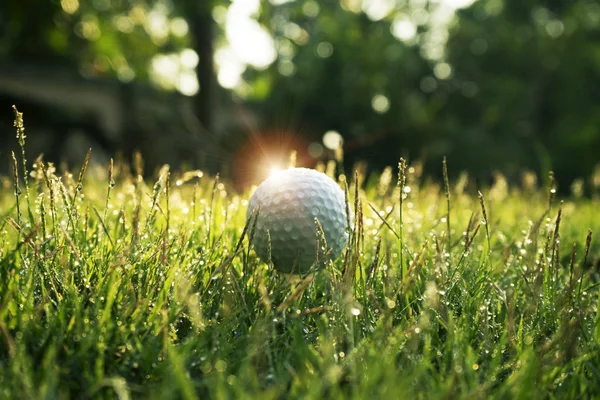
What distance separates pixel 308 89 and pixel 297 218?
492 inches

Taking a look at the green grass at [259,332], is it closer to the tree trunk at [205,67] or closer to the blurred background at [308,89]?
the blurred background at [308,89]

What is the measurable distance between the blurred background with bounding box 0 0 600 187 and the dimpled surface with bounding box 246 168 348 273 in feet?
13.5

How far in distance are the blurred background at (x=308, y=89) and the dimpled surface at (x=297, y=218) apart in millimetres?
4129

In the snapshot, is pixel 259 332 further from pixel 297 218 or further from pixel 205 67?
pixel 205 67

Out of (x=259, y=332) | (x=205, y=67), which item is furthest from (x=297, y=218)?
(x=205, y=67)

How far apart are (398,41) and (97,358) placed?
57.4ft

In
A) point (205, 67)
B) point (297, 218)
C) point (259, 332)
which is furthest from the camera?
point (205, 67)

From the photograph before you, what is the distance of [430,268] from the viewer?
2.54 m

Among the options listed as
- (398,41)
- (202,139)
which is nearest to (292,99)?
(202,139)

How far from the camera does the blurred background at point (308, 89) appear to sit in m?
11.3

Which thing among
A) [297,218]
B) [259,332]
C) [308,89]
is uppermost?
[308,89]

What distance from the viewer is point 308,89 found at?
47.8ft

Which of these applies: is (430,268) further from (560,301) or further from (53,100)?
(53,100)

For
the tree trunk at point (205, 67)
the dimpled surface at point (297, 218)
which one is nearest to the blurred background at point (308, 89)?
the tree trunk at point (205, 67)
